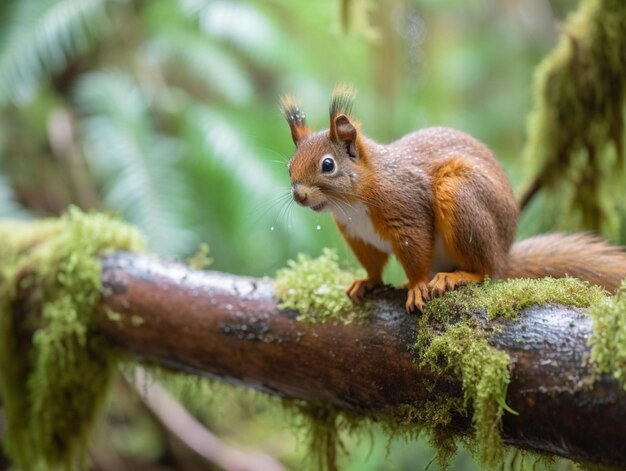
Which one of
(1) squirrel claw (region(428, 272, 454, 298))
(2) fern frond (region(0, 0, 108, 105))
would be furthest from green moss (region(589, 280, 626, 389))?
(2) fern frond (region(0, 0, 108, 105))

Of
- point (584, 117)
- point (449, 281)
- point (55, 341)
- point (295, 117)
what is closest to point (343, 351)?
point (449, 281)

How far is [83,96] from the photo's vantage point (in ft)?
13.3

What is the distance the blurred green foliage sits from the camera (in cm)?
357

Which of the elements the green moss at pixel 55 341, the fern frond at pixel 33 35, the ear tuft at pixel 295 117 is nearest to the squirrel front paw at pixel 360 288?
the ear tuft at pixel 295 117

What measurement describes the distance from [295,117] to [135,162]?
1.90 meters

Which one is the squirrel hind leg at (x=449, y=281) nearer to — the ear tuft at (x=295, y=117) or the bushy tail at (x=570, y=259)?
the bushy tail at (x=570, y=259)

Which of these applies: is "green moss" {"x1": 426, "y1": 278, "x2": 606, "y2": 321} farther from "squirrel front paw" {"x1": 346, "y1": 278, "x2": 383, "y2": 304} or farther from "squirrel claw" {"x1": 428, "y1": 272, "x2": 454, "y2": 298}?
"squirrel front paw" {"x1": 346, "y1": 278, "x2": 383, "y2": 304}

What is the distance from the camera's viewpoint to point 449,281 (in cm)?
168

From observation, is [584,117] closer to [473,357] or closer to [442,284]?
[442,284]

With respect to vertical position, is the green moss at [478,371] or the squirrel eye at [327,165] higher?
the squirrel eye at [327,165]

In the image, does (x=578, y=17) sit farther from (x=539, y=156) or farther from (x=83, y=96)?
(x=83, y=96)

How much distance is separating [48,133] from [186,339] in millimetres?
2896

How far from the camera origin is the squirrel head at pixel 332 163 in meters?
1.81

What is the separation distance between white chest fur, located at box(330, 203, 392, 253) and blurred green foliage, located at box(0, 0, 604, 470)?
130 cm
